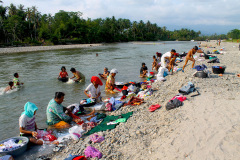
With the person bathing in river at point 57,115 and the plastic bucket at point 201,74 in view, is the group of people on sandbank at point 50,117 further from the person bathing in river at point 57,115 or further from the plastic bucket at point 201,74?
the plastic bucket at point 201,74

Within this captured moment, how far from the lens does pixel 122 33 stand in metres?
97.4

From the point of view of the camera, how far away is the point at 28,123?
14.1ft

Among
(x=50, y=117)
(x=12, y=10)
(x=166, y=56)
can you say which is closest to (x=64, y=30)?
(x=12, y=10)

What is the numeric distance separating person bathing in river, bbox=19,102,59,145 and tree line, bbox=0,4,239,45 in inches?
1842

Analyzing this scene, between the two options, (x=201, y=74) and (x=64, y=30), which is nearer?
(x=201, y=74)

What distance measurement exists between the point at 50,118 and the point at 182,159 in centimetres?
Result: 374

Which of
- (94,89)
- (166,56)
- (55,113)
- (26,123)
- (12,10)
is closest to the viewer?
(26,123)

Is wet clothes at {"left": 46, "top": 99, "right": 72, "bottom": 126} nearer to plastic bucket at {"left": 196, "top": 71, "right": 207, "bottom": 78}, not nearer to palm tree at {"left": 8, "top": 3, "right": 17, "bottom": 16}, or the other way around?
plastic bucket at {"left": 196, "top": 71, "right": 207, "bottom": 78}

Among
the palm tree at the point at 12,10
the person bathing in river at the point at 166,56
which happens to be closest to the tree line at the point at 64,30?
the palm tree at the point at 12,10

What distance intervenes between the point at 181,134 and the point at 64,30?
68149 millimetres

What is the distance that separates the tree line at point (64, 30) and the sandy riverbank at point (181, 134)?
158 ft

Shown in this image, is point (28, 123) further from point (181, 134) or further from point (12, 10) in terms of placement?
point (12, 10)

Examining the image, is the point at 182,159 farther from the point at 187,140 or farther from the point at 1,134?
the point at 1,134

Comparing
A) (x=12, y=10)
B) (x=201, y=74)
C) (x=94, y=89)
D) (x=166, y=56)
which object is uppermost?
(x=12, y=10)
